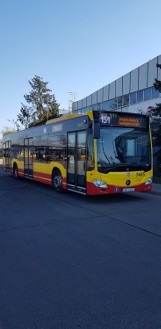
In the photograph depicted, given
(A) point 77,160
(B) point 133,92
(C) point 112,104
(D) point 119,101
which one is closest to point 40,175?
(A) point 77,160

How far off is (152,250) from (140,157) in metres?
5.17

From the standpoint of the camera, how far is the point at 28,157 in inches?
606

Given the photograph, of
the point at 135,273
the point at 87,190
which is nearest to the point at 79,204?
the point at 87,190

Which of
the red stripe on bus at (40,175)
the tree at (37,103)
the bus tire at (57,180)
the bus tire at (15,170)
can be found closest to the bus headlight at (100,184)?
the bus tire at (57,180)

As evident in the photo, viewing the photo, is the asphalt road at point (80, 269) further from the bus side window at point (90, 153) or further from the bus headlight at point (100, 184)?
the bus side window at point (90, 153)

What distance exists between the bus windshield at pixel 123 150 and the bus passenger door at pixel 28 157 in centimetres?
677

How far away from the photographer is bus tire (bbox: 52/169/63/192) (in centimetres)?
1170

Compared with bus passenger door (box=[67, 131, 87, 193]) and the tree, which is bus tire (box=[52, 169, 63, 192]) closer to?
bus passenger door (box=[67, 131, 87, 193])

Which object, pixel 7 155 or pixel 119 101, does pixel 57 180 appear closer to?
pixel 7 155

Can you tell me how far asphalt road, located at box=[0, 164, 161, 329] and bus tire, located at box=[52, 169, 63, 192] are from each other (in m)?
3.58

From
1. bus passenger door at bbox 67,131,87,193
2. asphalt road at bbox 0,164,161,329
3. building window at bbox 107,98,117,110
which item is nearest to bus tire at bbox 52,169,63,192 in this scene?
bus passenger door at bbox 67,131,87,193

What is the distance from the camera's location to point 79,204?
9.37 m

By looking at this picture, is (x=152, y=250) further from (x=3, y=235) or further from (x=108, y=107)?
(x=108, y=107)

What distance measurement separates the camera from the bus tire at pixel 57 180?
461 inches
